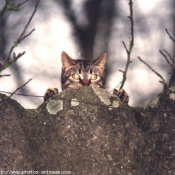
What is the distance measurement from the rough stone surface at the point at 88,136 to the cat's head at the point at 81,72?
1.52 meters

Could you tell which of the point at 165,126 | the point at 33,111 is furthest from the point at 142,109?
the point at 33,111

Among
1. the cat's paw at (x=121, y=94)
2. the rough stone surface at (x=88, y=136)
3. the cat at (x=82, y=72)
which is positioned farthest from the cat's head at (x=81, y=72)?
the rough stone surface at (x=88, y=136)

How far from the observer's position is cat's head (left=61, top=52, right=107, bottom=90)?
3.33 m

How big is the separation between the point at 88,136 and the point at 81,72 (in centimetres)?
185

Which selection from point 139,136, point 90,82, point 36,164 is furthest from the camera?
point 90,82

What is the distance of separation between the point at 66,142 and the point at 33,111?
244 mm

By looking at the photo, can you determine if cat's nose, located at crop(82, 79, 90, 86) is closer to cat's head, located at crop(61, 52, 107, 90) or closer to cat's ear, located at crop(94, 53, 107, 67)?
cat's head, located at crop(61, 52, 107, 90)

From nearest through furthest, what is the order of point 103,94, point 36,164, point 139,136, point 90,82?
1. point 36,164
2. point 139,136
3. point 103,94
4. point 90,82

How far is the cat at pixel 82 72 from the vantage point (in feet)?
10.9

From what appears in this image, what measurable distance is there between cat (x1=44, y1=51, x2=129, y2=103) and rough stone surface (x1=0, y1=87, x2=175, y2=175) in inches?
59.4

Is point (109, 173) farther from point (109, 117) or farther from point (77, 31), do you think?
point (77, 31)

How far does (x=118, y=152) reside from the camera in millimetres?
1626

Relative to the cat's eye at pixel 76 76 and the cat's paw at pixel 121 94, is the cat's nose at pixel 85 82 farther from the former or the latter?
the cat's paw at pixel 121 94

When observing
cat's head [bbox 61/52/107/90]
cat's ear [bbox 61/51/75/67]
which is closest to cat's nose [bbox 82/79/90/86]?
cat's head [bbox 61/52/107/90]
